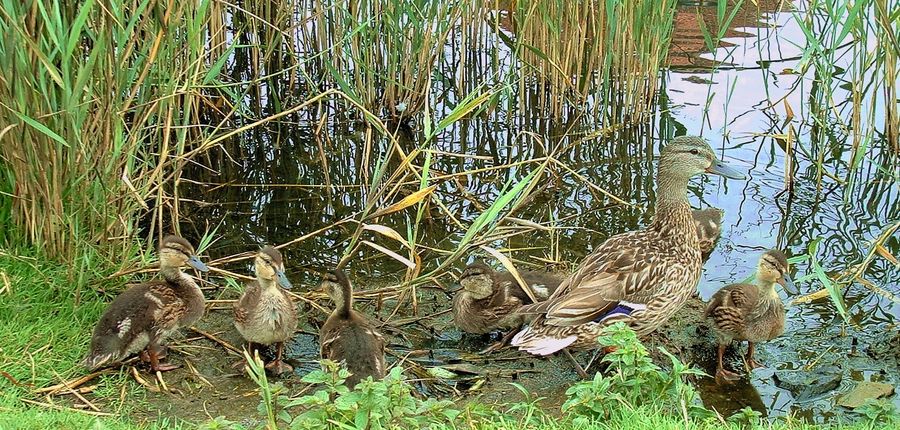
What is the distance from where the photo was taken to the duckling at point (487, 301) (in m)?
4.98

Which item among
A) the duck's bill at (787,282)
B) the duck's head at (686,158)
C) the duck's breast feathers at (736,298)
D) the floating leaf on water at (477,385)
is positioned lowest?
the floating leaf on water at (477,385)

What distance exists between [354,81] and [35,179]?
139 inches

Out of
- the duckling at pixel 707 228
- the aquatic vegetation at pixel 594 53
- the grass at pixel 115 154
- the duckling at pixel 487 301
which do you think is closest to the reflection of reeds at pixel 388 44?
the grass at pixel 115 154

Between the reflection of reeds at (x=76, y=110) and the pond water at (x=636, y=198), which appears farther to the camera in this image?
the pond water at (x=636, y=198)

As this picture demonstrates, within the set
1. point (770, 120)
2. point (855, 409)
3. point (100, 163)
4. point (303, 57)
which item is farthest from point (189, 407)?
point (770, 120)

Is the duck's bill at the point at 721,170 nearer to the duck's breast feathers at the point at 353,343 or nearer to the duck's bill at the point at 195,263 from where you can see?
the duck's breast feathers at the point at 353,343

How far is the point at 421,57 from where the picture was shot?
7.48 m

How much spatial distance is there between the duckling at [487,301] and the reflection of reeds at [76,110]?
1.55m

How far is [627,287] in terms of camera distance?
4816mm

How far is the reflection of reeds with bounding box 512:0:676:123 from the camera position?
24.1ft

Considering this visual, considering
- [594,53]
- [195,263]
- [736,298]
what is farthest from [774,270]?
[594,53]

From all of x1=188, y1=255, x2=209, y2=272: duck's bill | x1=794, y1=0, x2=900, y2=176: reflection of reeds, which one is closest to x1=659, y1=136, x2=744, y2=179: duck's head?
x1=794, y1=0, x2=900, y2=176: reflection of reeds

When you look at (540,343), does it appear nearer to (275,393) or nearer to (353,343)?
(353,343)

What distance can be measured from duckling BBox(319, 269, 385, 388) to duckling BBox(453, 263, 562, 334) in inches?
19.0
